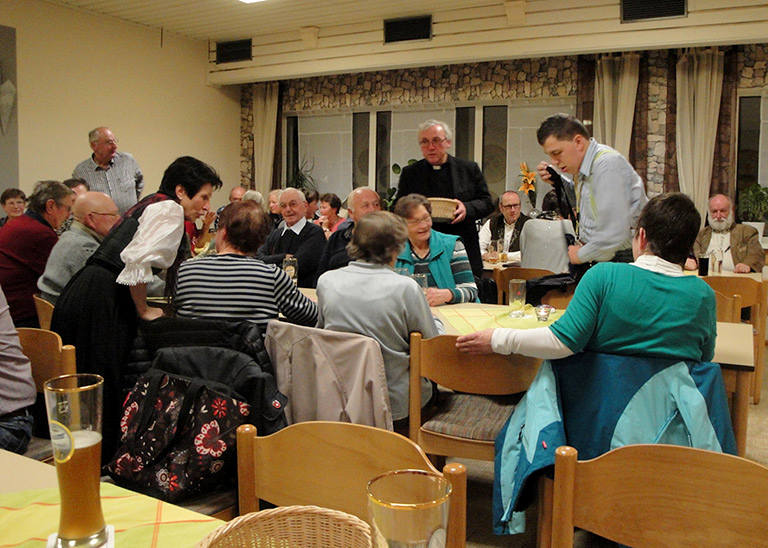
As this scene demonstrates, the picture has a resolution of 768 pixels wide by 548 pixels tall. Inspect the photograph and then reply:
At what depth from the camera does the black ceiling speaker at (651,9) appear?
648 cm

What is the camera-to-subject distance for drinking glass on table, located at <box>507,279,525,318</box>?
2.76 m

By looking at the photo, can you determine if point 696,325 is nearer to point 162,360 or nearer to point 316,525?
point 316,525

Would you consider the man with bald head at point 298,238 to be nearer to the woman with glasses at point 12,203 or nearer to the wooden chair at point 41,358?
the wooden chair at point 41,358

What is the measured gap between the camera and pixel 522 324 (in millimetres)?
2621

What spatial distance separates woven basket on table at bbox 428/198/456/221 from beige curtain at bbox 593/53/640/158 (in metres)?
4.09

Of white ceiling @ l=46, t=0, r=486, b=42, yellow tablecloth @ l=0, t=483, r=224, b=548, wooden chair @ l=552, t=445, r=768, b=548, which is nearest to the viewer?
yellow tablecloth @ l=0, t=483, r=224, b=548

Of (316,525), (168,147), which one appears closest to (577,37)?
(168,147)

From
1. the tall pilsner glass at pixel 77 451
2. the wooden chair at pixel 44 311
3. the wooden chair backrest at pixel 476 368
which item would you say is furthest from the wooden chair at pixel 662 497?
the wooden chair at pixel 44 311

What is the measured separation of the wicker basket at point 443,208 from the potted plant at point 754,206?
4.64 m

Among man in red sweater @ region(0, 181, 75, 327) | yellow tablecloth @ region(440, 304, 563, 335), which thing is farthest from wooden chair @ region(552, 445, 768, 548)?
man in red sweater @ region(0, 181, 75, 327)

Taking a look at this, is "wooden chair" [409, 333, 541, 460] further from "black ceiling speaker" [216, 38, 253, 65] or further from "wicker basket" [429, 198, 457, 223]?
"black ceiling speaker" [216, 38, 253, 65]

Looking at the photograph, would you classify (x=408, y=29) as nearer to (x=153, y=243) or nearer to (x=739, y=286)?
(x=739, y=286)

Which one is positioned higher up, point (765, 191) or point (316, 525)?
point (765, 191)

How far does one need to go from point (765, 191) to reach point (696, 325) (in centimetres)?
624
